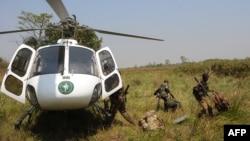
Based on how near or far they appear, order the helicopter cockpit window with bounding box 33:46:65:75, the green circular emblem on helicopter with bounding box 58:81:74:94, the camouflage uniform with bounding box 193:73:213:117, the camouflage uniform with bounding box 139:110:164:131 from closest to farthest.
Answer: the green circular emblem on helicopter with bounding box 58:81:74:94 < the helicopter cockpit window with bounding box 33:46:65:75 < the camouflage uniform with bounding box 139:110:164:131 < the camouflage uniform with bounding box 193:73:213:117

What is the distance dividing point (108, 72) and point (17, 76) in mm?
2172

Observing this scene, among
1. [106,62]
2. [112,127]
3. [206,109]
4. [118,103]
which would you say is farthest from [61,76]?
[206,109]

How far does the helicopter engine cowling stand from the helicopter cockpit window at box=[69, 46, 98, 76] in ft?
0.87

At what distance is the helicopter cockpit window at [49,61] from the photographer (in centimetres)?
718

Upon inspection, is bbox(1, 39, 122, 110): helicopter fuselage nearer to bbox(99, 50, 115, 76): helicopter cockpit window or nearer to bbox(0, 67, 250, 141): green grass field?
bbox(99, 50, 115, 76): helicopter cockpit window

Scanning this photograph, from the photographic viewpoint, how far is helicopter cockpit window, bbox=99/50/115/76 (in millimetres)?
8227

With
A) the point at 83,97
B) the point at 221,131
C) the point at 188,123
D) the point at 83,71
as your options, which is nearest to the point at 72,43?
the point at 83,71

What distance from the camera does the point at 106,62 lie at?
8359 mm

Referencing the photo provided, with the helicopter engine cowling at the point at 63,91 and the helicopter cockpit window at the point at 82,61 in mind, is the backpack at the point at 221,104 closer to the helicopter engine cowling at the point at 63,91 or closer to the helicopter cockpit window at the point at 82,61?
the helicopter cockpit window at the point at 82,61

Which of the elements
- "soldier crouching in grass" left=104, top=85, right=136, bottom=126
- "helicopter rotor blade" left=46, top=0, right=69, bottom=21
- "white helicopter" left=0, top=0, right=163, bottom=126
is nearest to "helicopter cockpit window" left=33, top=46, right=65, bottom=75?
"white helicopter" left=0, top=0, right=163, bottom=126

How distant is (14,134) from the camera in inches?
310

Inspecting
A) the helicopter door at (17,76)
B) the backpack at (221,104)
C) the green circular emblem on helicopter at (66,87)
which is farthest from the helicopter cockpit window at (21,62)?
the backpack at (221,104)

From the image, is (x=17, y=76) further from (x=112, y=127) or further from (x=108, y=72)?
(x=112, y=127)

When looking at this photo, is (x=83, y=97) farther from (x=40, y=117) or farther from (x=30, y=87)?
(x=40, y=117)
